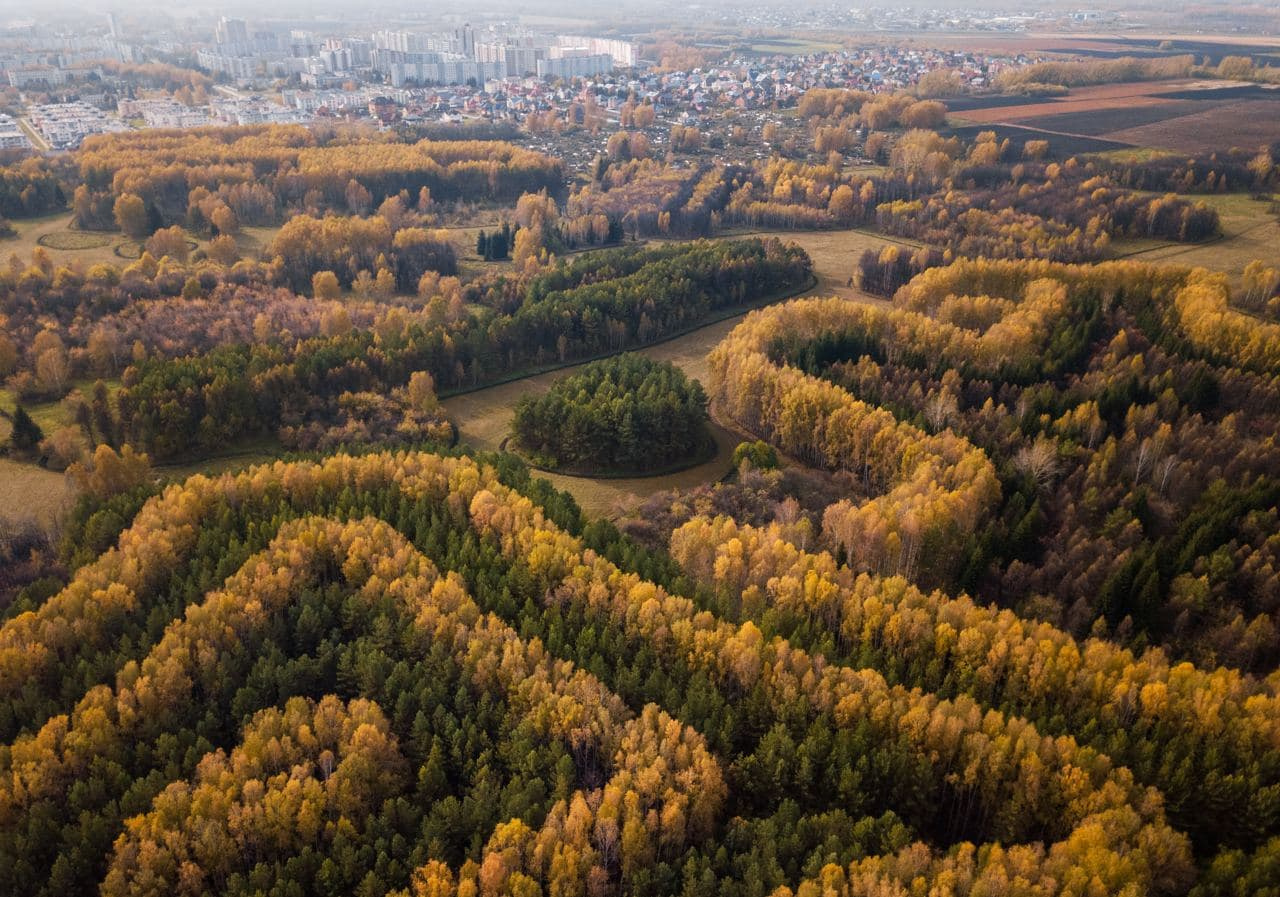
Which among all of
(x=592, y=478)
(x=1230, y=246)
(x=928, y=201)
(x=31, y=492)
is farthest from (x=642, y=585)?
(x=928, y=201)

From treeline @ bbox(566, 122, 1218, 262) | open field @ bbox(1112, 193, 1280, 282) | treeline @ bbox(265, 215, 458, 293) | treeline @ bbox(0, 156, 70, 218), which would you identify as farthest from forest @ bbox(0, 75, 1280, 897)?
treeline @ bbox(0, 156, 70, 218)

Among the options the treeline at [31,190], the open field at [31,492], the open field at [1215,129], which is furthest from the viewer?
the open field at [1215,129]

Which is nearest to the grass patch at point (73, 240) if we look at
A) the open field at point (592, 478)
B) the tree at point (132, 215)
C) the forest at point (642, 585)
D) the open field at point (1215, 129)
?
the tree at point (132, 215)

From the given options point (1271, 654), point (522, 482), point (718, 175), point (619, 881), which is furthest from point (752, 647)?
point (718, 175)

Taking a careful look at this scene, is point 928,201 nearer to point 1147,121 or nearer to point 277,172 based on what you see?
point 1147,121

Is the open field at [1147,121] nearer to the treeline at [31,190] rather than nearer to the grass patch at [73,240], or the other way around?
the grass patch at [73,240]

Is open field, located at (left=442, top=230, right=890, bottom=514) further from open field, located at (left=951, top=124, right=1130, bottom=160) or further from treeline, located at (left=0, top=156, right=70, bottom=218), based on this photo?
treeline, located at (left=0, top=156, right=70, bottom=218)

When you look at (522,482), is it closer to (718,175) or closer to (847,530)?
(847,530)

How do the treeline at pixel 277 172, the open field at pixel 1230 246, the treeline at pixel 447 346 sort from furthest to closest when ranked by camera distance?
1. the treeline at pixel 277 172
2. the open field at pixel 1230 246
3. the treeline at pixel 447 346
